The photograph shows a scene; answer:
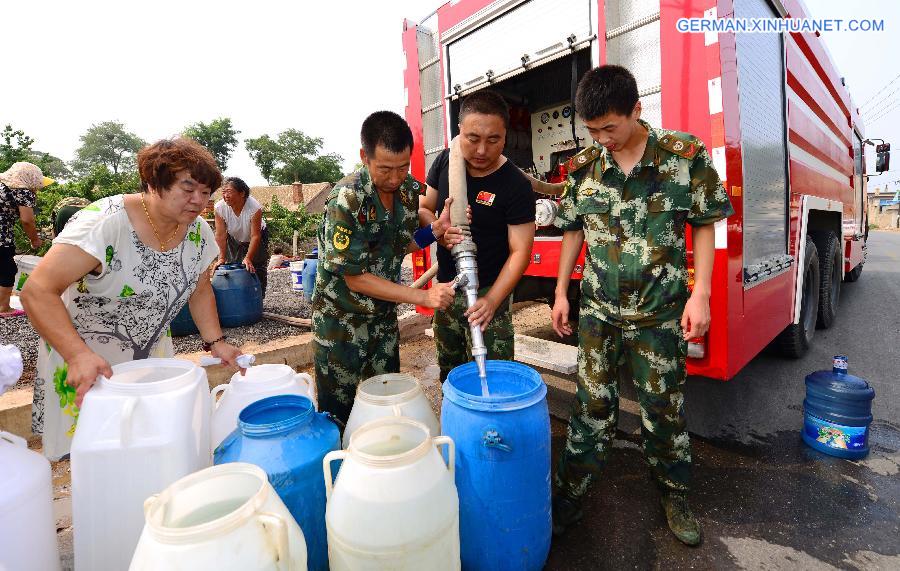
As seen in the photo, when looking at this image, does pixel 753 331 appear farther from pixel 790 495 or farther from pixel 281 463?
pixel 281 463

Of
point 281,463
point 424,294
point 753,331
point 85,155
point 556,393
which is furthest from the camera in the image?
point 85,155

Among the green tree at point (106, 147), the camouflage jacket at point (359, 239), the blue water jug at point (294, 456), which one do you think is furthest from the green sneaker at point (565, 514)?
the green tree at point (106, 147)

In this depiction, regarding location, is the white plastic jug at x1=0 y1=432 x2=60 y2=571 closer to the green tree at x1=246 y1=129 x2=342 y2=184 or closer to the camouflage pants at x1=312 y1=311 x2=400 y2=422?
the camouflage pants at x1=312 y1=311 x2=400 y2=422

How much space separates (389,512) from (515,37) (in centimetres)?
325

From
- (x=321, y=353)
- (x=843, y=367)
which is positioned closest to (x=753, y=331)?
(x=843, y=367)

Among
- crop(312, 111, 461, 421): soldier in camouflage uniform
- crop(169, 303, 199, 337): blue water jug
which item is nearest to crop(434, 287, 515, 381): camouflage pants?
crop(312, 111, 461, 421): soldier in camouflage uniform

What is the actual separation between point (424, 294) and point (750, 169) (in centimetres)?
207

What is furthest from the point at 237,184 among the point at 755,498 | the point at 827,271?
the point at 827,271

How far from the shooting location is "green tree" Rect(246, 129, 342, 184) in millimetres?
46344

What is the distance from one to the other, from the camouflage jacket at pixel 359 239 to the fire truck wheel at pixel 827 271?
15.5 ft

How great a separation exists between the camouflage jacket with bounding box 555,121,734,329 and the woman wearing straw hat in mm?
6530

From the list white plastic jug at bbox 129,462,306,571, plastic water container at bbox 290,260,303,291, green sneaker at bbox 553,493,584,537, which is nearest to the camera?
white plastic jug at bbox 129,462,306,571

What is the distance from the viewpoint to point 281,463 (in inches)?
52.7

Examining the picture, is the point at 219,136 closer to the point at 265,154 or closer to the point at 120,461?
the point at 265,154
